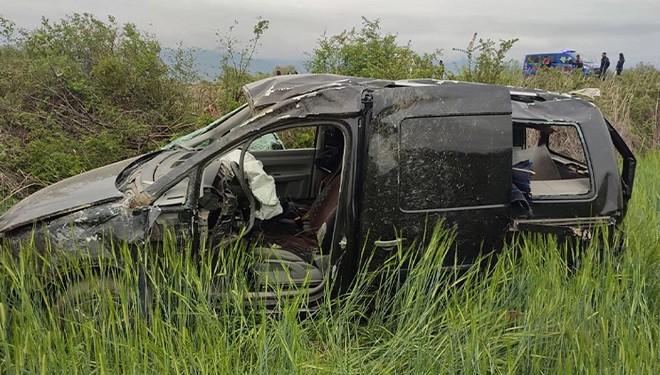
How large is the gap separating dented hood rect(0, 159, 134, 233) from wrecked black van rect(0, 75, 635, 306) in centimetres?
1

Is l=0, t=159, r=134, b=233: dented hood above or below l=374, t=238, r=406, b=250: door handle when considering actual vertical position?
above

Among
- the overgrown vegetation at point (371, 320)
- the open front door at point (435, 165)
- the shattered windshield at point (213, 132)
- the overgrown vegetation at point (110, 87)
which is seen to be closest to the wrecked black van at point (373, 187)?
the open front door at point (435, 165)

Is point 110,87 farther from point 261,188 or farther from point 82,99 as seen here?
point 261,188

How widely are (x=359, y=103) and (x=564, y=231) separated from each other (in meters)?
1.77

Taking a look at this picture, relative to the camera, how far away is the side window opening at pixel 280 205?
3.28m

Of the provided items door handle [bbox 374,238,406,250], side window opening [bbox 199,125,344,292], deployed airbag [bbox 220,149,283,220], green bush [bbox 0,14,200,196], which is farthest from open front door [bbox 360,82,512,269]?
green bush [bbox 0,14,200,196]

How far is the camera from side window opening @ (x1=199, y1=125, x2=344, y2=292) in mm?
3281

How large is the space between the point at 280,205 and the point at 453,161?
146 centimetres

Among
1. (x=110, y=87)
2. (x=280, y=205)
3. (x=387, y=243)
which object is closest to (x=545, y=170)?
(x=387, y=243)

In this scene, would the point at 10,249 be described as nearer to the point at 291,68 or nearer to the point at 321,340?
the point at 321,340

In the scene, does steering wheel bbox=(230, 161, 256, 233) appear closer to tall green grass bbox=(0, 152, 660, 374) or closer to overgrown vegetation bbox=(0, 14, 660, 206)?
tall green grass bbox=(0, 152, 660, 374)

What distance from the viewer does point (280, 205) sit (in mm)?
3836

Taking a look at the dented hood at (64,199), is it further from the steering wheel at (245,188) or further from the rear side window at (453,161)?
the rear side window at (453,161)

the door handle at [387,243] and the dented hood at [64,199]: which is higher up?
the dented hood at [64,199]
